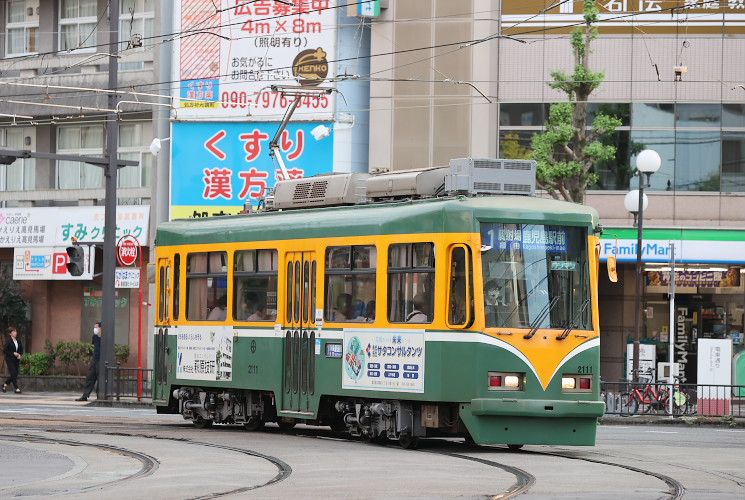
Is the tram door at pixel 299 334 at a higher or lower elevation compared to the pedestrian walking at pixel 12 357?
higher

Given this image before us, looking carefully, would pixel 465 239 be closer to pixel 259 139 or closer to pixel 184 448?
pixel 184 448

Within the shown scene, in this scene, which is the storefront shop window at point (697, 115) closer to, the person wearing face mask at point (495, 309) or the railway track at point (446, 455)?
the railway track at point (446, 455)

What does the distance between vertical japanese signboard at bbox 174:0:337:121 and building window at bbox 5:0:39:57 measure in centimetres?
597

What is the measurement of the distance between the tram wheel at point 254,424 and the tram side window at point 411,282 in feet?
12.9

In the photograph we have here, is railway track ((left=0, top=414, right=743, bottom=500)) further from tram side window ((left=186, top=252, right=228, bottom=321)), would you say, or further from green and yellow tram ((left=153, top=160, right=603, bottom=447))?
tram side window ((left=186, top=252, right=228, bottom=321))

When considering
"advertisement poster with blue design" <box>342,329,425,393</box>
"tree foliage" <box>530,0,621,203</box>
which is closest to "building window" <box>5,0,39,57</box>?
"tree foliage" <box>530,0,621,203</box>

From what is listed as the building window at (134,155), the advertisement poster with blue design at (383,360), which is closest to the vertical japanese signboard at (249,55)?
the building window at (134,155)

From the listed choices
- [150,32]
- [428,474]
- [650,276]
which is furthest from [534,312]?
[150,32]

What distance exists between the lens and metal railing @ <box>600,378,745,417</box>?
92.0 feet

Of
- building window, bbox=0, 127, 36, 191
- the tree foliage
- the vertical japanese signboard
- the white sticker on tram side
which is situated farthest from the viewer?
building window, bbox=0, 127, 36, 191

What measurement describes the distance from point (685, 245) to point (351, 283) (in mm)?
18033

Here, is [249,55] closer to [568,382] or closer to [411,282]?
[411,282]

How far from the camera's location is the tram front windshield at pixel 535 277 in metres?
17.1

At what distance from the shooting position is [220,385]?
69.8 ft
